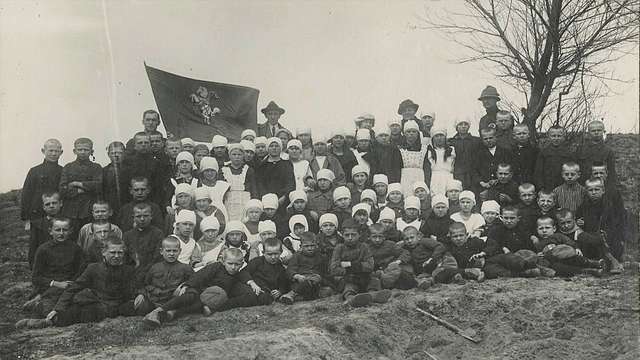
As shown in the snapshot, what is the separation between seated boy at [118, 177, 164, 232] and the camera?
6.88 meters

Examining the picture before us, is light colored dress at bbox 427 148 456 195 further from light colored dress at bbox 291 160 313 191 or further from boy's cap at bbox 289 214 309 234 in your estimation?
boy's cap at bbox 289 214 309 234

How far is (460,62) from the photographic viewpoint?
36.8 ft

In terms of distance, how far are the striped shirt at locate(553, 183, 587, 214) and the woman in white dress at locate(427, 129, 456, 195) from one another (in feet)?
4.28

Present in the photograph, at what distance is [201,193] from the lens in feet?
23.3

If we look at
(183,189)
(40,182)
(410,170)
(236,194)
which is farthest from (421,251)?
(40,182)

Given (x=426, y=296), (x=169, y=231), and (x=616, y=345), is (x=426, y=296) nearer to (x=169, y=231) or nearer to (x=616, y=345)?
(x=616, y=345)

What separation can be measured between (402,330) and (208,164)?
2.85 metres

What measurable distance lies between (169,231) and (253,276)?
1126 mm

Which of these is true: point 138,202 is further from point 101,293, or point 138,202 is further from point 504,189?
point 504,189

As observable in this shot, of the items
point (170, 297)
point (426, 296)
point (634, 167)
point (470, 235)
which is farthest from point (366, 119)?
point (634, 167)

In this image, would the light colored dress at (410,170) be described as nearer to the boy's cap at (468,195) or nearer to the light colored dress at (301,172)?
the boy's cap at (468,195)

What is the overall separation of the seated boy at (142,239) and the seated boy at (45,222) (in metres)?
0.81

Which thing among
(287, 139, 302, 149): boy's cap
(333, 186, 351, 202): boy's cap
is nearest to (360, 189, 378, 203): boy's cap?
(333, 186, 351, 202): boy's cap

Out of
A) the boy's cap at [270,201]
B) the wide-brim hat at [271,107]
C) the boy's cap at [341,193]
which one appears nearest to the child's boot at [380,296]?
the boy's cap at [341,193]
